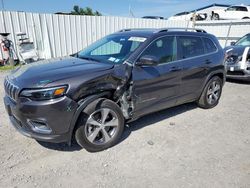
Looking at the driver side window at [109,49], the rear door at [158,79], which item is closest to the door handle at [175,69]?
the rear door at [158,79]

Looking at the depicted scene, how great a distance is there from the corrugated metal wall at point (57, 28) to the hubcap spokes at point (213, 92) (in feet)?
25.0

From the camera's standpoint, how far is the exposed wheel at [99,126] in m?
2.97

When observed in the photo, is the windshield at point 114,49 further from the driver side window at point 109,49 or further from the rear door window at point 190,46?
the rear door window at point 190,46

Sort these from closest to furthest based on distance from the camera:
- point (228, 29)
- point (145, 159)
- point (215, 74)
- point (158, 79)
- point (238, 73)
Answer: point (145, 159), point (158, 79), point (215, 74), point (238, 73), point (228, 29)

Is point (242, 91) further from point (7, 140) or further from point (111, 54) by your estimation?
point (7, 140)

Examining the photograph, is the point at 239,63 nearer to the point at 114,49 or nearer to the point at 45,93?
the point at 114,49

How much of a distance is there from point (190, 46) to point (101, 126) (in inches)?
96.6

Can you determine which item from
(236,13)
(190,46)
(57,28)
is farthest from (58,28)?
(236,13)

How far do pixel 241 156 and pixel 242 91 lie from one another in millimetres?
4005

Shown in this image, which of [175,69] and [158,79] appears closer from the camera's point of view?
[158,79]

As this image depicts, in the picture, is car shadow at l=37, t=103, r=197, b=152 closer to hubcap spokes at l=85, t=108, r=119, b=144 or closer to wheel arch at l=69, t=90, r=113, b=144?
hubcap spokes at l=85, t=108, r=119, b=144

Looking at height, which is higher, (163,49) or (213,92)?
(163,49)

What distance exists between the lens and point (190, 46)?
14.1 ft

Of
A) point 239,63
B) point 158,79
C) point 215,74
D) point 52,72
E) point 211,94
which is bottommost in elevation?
point 211,94
